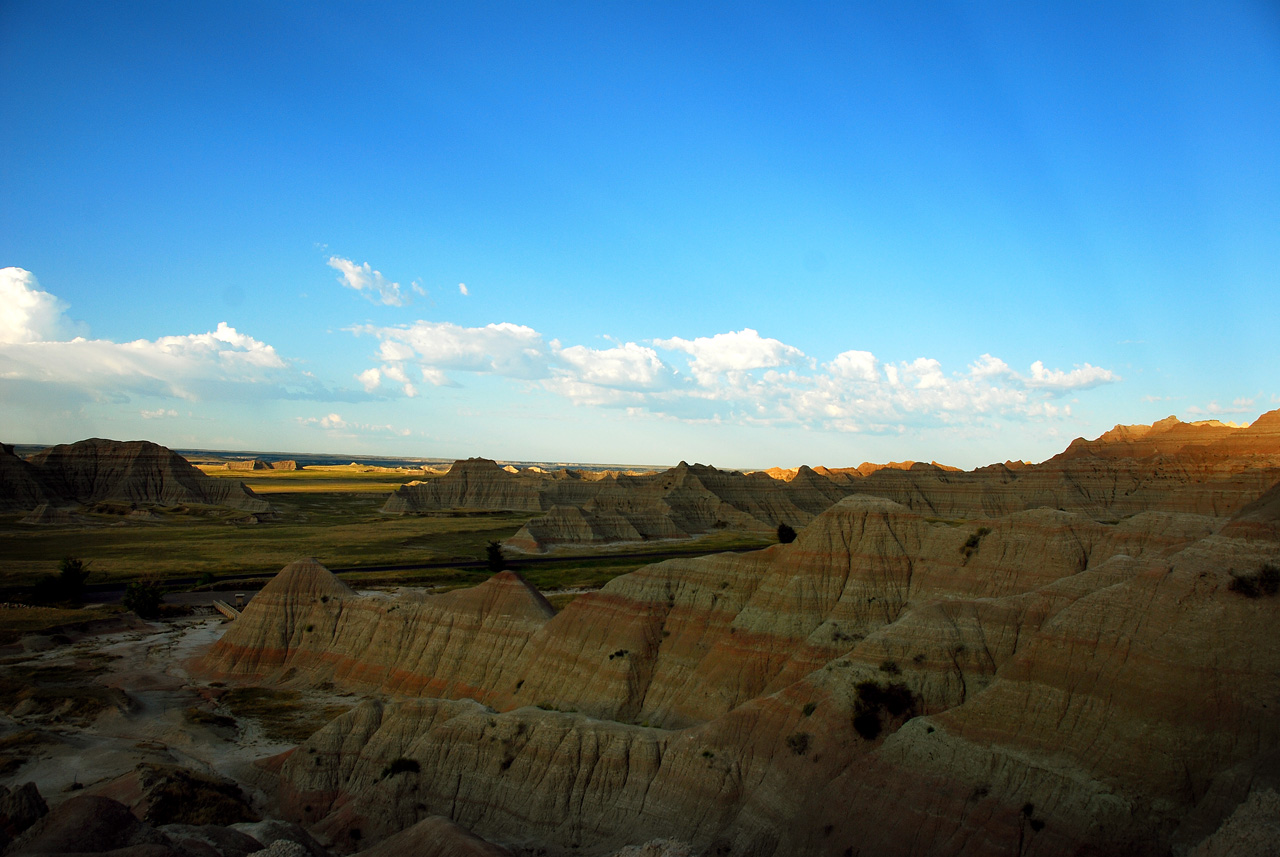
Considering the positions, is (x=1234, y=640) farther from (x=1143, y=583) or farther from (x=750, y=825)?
(x=750, y=825)

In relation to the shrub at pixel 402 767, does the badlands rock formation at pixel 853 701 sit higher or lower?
higher

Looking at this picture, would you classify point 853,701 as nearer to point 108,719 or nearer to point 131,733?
point 131,733

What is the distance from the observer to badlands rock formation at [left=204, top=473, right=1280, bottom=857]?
832 inches

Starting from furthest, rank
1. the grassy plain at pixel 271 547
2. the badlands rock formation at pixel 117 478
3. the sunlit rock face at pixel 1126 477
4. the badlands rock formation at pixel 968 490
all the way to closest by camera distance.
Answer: the badlands rock formation at pixel 117 478
the badlands rock formation at pixel 968 490
the grassy plain at pixel 271 547
the sunlit rock face at pixel 1126 477

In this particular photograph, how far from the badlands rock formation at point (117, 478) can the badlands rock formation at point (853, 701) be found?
493ft

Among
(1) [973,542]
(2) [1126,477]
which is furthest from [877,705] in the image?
(2) [1126,477]

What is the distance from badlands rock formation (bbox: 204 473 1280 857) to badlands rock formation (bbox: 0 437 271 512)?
150 m

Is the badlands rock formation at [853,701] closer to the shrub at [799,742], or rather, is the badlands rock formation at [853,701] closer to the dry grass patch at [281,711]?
the shrub at [799,742]

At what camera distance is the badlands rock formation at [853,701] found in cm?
2114

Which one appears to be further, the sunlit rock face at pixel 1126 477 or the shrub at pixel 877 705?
the sunlit rock face at pixel 1126 477

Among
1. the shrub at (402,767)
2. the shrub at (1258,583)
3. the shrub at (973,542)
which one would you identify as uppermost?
the shrub at (1258,583)

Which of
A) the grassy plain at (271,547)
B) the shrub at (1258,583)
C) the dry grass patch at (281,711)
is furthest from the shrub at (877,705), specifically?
the grassy plain at (271,547)

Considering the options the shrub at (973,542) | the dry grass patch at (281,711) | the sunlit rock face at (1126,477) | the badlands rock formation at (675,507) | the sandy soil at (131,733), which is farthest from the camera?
the badlands rock formation at (675,507)

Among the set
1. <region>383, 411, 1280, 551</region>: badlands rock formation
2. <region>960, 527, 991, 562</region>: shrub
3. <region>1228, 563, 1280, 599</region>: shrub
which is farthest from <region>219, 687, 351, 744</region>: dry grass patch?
<region>383, 411, 1280, 551</region>: badlands rock formation
